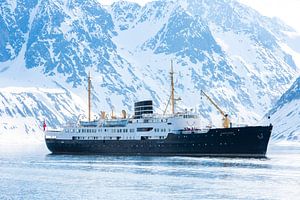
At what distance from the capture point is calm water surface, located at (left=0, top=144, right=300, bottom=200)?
355 feet

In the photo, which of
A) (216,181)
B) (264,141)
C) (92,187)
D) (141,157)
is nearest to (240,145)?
(264,141)

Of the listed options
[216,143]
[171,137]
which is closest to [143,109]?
[171,137]

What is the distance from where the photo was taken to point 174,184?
390 ft

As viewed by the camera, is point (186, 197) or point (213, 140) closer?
point (186, 197)

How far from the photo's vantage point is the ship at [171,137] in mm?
172750

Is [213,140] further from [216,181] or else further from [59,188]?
[59,188]

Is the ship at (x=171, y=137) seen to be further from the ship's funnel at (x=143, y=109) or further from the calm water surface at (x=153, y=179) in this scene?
the calm water surface at (x=153, y=179)

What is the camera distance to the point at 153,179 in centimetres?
12644

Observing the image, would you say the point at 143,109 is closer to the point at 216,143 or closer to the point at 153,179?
the point at 216,143

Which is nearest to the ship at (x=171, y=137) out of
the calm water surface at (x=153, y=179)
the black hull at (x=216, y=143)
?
the black hull at (x=216, y=143)

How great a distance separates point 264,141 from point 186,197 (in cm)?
7232

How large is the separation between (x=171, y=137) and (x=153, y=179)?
177ft

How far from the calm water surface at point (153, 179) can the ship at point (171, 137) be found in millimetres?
7614

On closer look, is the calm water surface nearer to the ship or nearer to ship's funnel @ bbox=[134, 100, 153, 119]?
the ship
